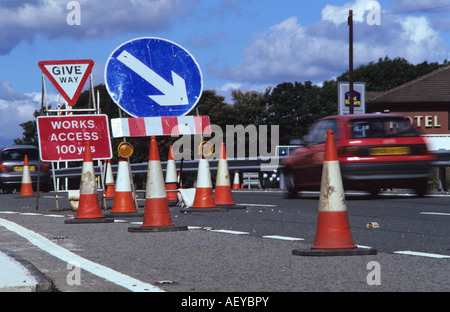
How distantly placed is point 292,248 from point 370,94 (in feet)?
291

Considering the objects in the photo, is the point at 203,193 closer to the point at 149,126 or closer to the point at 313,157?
the point at 149,126

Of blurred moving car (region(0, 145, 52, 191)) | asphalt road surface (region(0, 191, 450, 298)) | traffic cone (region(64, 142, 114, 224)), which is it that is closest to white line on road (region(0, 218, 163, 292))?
asphalt road surface (region(0, 191, 450, 298))

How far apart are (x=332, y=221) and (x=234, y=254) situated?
89 centimetres

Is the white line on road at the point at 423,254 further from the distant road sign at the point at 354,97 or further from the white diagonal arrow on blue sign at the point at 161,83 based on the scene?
the distant road sign at the point at 354,97

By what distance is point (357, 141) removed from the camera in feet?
49.5

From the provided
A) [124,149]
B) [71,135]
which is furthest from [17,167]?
[124,149]

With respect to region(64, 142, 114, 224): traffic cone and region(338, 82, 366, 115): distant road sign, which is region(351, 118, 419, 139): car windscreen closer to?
region(64, 142, 114, 224): traffic cone

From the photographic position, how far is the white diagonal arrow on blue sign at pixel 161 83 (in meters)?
11.6

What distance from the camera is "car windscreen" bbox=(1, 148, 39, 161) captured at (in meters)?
27.4

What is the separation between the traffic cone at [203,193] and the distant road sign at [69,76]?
2515mm

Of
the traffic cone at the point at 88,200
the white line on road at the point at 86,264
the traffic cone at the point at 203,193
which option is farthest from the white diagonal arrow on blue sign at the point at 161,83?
the white line on road at the point at 86,264
